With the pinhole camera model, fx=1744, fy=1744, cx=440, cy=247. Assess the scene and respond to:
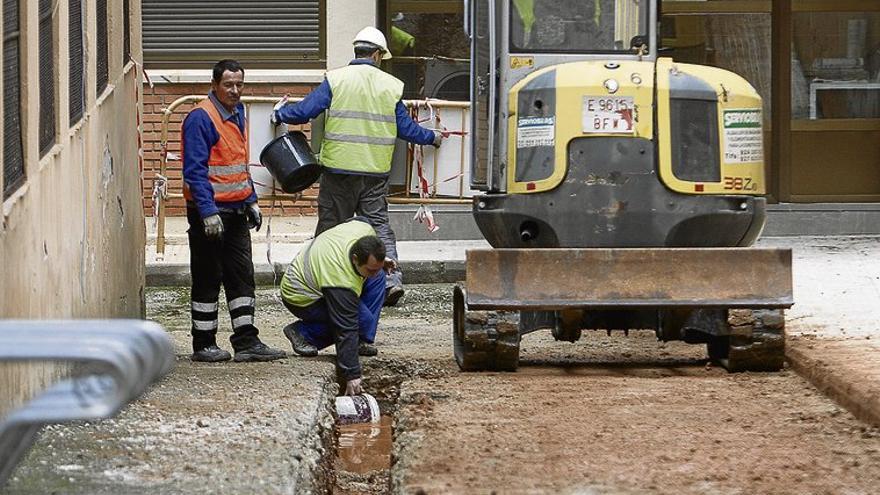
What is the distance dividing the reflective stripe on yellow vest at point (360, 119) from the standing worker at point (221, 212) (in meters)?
1.56

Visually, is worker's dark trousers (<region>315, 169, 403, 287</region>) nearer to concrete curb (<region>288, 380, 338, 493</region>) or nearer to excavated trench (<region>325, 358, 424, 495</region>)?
excavated trench (<region>325, 358, 424, 495</region>)

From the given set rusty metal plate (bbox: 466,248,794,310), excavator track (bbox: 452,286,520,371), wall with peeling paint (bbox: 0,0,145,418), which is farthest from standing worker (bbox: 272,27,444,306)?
rusty metal plate (bbox: 466,248,794,310)

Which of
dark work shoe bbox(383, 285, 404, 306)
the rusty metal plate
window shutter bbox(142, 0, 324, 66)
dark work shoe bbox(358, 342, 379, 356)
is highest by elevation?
window shutter bbox(142, 0, 324, 66)

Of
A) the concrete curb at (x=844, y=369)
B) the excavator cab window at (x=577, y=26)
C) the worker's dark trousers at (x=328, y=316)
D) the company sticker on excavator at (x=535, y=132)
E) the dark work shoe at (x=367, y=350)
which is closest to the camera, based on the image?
the concrete curb at (x=844, y=369)

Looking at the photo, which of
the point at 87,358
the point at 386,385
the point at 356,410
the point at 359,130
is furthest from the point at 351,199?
the point at 87,358

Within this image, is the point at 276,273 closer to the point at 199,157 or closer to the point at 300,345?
the point at 300,345

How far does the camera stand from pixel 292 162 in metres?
11.2

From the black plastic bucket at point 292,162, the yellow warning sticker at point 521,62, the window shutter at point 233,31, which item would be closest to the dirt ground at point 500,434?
the black plastic bucket at point 292,162

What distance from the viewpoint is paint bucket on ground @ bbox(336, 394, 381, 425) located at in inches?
343

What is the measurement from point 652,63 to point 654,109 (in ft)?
1.03

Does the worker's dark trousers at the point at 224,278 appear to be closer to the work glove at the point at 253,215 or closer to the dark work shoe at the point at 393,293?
the work glove at the point at 253,215

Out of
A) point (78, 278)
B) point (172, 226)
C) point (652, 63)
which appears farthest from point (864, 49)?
point (78, 278)

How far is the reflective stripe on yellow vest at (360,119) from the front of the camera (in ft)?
37.2

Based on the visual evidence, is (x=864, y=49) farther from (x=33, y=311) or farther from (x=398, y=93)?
(x=33, y=311)
